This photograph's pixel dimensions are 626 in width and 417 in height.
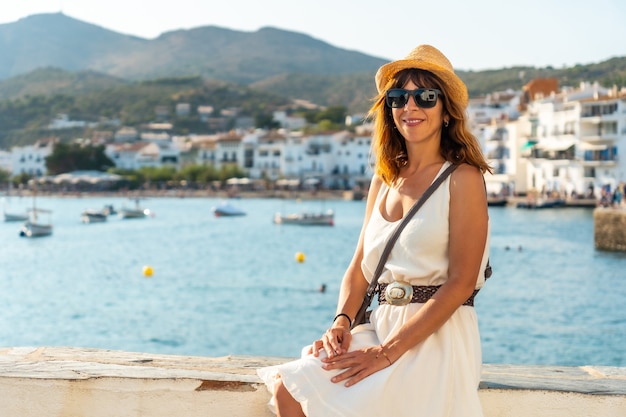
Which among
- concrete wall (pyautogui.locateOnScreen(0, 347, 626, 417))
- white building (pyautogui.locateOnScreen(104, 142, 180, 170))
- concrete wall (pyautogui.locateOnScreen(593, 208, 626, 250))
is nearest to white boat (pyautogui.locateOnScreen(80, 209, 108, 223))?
concrete wall (pyautogui.locateOnScreen(593, 208, 626, 250))

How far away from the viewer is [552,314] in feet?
72.5

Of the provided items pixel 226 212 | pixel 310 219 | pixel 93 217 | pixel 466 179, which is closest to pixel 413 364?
pixel 466 179

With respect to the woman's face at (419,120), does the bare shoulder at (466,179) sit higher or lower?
lower

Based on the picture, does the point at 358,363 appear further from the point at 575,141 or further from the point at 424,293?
the point at 575,141

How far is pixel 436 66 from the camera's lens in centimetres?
258

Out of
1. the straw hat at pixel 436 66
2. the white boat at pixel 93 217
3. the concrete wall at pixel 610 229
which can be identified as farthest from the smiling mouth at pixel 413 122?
the white boat at pixel 93 217

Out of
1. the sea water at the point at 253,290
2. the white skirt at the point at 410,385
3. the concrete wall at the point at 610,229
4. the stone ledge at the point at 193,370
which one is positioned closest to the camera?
the white skirt at the point at 410,385

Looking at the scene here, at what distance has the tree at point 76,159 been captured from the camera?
4001 inches

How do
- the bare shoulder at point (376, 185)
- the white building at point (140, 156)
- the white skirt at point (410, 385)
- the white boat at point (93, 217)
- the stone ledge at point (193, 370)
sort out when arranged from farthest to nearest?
the white building at point (140, 156), the white boat at point (93, 217), the bare shoulder at point (376, 185), the stone ledge at point (193, 370), the white skirt at point (410, 385)

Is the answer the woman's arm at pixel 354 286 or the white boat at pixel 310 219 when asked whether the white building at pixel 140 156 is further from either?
the woman's arm at pixel 354 286

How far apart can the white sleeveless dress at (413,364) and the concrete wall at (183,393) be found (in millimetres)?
120

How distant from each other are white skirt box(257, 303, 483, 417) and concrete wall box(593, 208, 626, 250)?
3065cm

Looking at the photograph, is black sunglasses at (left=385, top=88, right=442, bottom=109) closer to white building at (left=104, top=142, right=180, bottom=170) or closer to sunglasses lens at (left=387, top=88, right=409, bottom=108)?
sunglasses lens at (left=387, top=88, right=409, bottom=108)

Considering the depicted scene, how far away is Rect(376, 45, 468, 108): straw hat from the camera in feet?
8.47
